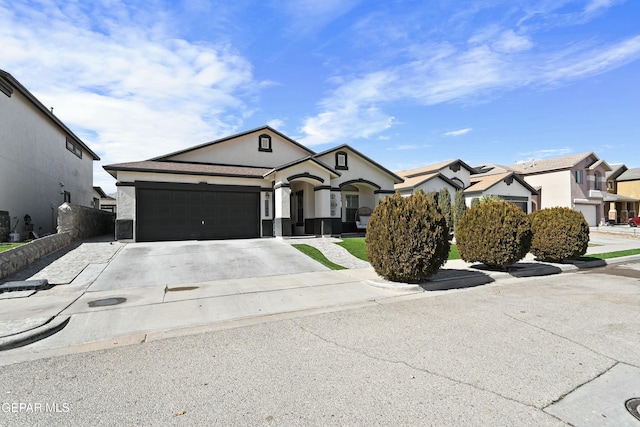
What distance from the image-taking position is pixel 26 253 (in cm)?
1040

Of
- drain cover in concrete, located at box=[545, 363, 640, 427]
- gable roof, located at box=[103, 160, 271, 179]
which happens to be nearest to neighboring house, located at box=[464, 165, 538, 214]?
gable roof, located at box=[103, 160, 271, 179]

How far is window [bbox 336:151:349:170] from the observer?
71.5 ft


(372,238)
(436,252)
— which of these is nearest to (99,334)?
(372,238)

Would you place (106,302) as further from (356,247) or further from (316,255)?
(356,247)

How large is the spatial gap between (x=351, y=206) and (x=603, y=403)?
67.2 feet

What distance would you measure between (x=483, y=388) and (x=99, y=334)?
5.68m

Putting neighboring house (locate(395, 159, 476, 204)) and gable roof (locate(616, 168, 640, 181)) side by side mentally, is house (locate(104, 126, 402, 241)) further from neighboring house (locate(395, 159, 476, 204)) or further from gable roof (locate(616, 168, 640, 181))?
gable roof (locate(616, 168, 640, 181))

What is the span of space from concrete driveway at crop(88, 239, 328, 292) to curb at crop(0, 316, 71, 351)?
8.86ft

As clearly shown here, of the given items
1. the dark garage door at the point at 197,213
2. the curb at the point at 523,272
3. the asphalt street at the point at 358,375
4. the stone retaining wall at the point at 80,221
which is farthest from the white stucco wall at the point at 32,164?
the curb at the point at 523,272

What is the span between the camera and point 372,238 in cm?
927

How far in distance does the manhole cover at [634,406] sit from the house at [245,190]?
610 inches

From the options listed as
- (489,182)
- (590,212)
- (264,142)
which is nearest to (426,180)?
(489,182)

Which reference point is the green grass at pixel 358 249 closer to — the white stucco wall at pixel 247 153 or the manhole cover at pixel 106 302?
the manhole cover at pixel 106 302

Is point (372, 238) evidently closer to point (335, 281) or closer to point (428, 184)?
point (335, 281)
